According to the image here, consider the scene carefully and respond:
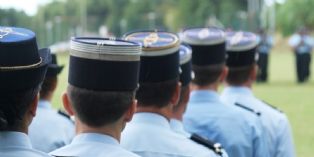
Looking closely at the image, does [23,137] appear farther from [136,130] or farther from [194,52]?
[194,52]

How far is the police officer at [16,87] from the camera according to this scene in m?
1.98

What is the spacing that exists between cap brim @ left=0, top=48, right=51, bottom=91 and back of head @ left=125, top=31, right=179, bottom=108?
30.9 inches

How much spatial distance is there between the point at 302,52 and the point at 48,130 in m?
18.8

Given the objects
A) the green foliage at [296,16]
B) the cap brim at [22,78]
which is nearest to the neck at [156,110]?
the cap brim at [22,78]

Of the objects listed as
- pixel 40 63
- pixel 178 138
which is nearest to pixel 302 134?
pixel 178 138

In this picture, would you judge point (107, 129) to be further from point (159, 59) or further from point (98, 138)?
point (159, 59)

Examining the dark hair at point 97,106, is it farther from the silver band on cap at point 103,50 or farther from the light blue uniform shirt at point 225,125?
the light blue uniform shirt at point 225,125

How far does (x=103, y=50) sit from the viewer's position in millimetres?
2217

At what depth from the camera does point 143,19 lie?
53.1 meters

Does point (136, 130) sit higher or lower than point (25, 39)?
lower

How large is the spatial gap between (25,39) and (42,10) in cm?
6388

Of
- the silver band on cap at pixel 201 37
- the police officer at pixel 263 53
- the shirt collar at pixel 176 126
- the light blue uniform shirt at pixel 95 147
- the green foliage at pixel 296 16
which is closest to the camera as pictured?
the light blue uniform shirt at pixel 95 147

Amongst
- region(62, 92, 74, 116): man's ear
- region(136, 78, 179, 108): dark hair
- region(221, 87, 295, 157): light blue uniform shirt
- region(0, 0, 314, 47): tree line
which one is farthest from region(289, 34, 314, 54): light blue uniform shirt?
region(62, 92, 74, 116): man's ear

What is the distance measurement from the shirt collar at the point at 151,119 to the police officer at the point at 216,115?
0.98 m
